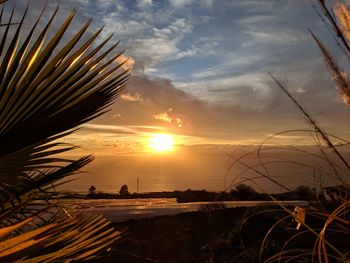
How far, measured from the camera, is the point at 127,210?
13438mm

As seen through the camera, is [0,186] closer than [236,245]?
Yes

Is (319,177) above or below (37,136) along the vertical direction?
below

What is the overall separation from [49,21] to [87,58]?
341 mm

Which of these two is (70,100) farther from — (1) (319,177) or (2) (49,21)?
(1) (319,177)

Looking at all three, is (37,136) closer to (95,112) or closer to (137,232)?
(95,112)

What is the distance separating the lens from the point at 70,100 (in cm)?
292

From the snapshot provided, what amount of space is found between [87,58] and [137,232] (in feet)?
28.9

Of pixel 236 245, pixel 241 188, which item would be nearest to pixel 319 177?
pixel 236 245

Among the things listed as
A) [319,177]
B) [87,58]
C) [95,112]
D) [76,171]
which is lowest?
[319,177]

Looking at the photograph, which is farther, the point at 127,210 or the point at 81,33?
the point at 127,210

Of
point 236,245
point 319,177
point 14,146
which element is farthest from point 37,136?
point 236,245

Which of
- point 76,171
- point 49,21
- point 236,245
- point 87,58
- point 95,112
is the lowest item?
point 236,245

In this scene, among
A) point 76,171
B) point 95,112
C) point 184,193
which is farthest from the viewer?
point 184,193

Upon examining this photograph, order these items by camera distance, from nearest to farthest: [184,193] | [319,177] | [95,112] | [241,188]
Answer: [319,177] < [95,112] < [241,188] < [184,193]
